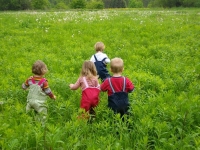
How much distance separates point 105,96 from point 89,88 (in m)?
0.65

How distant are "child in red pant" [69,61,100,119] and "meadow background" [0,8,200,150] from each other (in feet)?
0.67

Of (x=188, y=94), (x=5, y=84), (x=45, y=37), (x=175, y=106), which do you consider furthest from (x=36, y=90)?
(x=45, y=37)

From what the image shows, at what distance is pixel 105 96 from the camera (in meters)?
5.30

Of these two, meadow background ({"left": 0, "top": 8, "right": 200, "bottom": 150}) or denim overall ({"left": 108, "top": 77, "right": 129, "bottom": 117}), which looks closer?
meadow background ({"left": 0, "top": 8, "right": 200, "bottom": 150})

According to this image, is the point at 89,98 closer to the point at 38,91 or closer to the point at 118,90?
the point at 118,90

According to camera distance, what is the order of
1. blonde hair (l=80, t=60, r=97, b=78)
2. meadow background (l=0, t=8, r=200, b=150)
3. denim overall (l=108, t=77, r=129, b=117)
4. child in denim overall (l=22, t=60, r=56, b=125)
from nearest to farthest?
meadow background (l=0, t=8, r=200, b=150), denim overall (l=108, t=77, r=129, b=117), child in denim overall (l=22, t=60, r=56, b=125), blonde hair (l=80, t=60, r=97, b=78)

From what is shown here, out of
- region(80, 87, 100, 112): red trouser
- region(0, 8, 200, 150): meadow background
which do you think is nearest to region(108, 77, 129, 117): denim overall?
region(0, 8, 200, 150): meadow background

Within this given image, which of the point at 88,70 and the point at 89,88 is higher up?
the point at 88,70

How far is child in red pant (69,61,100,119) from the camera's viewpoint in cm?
467

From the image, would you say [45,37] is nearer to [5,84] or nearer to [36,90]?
[5,84]

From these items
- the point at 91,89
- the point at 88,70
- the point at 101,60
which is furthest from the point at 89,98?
the point at 101,60

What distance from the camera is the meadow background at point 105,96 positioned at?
12.2 feet

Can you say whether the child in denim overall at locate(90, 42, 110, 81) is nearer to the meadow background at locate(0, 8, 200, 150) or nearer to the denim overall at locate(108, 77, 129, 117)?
the meadow background at locate(0, 8, 200, 150)

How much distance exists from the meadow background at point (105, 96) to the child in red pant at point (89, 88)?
0.67 feet
